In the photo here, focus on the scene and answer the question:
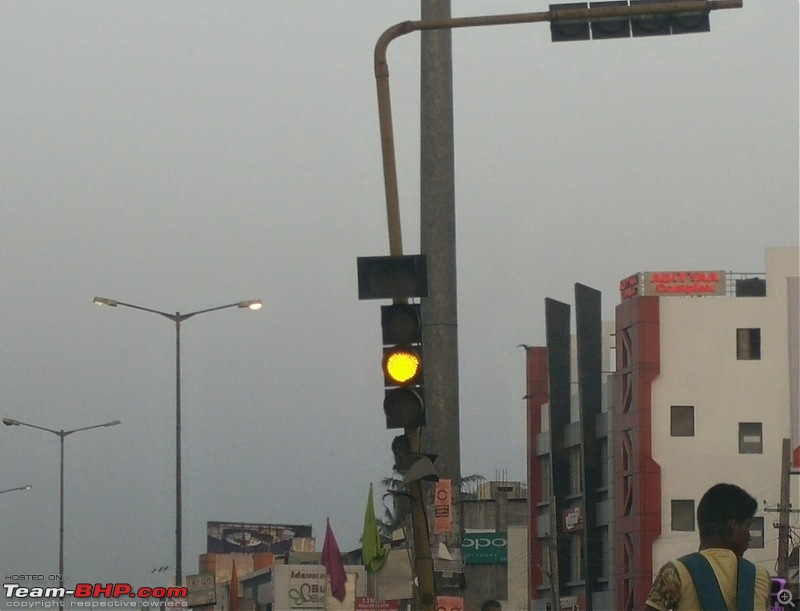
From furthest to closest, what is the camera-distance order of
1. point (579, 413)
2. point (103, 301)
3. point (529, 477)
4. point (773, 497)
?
point (529, 477) < point (579, 413) < point (773, 497) < point (103, 301)

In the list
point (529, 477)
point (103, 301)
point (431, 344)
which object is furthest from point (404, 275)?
point (529, 477)

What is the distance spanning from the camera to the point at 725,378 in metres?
70.4

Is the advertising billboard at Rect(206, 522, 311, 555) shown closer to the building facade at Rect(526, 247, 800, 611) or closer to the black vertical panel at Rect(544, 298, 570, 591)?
the black vertical panel at Rect(544, 298, 570, 591)

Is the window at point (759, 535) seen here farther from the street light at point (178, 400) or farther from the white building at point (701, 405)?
the street light at point (178, 400)

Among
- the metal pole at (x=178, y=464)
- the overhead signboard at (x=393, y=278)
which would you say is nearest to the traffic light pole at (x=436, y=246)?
the overhead signboard at (x=393, y=278)

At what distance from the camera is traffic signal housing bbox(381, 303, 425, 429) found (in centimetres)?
1236

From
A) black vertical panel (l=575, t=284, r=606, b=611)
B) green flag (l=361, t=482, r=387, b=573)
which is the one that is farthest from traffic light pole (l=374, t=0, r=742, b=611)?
black vertical panel (l=575, t=284, r=606, b=611)

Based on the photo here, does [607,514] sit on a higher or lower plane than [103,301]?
lower

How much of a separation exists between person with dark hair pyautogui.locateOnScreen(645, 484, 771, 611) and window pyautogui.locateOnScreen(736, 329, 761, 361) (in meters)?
65.0

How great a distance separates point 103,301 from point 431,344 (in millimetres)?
33348

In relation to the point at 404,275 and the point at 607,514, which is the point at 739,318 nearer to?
the point at 607,514

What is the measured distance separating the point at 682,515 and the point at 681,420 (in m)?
4.27

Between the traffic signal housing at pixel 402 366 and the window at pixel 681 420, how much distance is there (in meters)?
59.5

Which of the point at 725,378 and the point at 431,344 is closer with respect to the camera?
the point at 431,344
